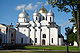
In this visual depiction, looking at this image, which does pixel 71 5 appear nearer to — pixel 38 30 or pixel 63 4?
pixel 63 4

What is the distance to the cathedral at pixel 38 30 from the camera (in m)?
90.4

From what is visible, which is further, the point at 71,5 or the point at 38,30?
the point at 38,30

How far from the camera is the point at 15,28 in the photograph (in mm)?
93688

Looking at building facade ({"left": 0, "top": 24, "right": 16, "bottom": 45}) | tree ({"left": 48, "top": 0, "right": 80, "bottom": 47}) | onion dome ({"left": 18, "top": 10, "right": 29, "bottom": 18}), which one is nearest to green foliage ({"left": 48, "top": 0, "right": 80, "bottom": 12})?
tree ({"left": 48, "top": 0, "right": 80, "bottom": 47})

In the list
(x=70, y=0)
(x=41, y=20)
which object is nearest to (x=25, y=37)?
(x=41, y=20)

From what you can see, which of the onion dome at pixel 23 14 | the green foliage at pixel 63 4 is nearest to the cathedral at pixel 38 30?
the onion dome at pixel 23 14

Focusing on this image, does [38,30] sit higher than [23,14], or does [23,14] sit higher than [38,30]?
[23,14]

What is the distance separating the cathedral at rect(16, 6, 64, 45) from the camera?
90.4 m

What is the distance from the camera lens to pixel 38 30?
9119 centimetres

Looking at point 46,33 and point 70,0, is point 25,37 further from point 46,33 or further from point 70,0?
point 70,0

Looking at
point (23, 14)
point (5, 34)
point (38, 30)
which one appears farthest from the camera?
point (23, 14)

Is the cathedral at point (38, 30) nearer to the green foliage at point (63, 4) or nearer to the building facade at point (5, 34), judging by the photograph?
the building facade at point (5, 34)

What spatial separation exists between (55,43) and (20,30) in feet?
56.8

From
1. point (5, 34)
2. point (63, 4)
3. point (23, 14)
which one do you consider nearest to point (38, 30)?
point (23, 14)
